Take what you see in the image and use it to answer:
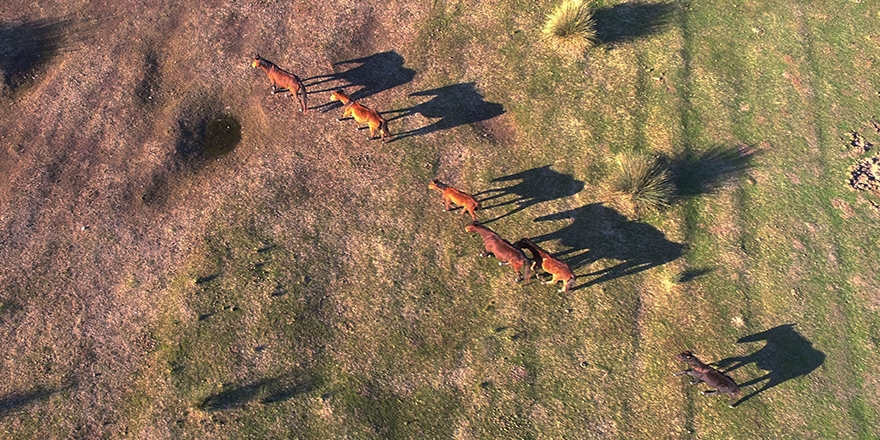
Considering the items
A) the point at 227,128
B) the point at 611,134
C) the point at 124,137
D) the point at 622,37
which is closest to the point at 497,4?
the point at 622,37

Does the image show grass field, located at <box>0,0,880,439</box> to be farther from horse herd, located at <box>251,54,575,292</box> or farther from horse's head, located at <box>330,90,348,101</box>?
horse's head, located at <box>330,90,348,101</box>

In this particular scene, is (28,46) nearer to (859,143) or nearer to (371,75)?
(371,75)

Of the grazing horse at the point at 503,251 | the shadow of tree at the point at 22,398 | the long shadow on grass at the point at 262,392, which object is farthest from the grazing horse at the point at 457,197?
the shadow of tree at the point at 22,398

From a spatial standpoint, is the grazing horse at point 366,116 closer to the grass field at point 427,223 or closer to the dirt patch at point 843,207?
the grass field at point 427,223

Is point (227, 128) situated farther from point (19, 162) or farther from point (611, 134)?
point (611, 134)

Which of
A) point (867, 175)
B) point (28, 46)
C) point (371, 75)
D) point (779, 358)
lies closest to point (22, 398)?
point (28, 46)
